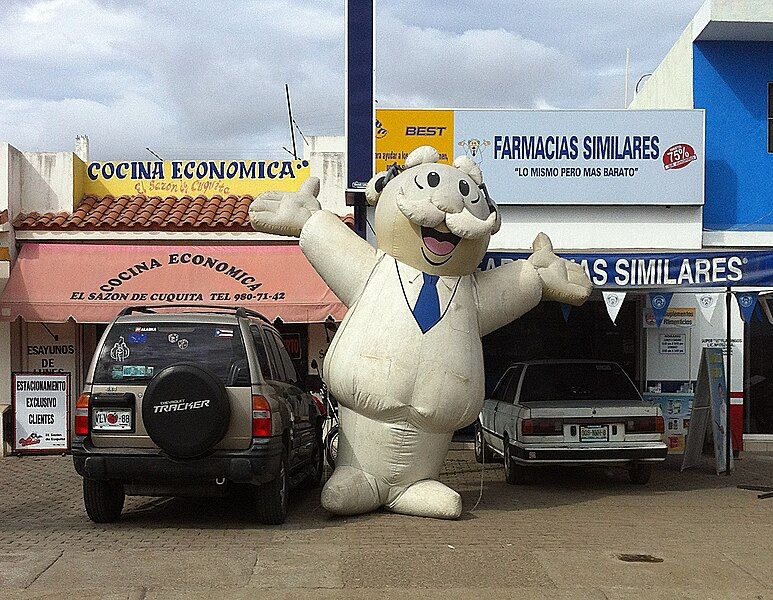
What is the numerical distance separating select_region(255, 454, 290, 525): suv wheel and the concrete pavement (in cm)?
14

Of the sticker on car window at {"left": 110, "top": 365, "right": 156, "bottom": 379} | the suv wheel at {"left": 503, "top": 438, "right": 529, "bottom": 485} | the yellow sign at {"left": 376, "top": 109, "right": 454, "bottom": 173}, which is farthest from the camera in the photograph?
the yellow sign at {"left": 376, "top": 109, "right": 454, "bottom": 173}

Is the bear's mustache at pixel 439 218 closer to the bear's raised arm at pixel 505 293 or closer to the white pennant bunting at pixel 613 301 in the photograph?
the bear's raised arm at pixel 505 293

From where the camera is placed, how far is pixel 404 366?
9.16 m

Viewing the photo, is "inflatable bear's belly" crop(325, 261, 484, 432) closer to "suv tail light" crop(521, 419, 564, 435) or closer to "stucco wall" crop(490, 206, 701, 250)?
"suv tail light" crop(521, 419, 564, 435)

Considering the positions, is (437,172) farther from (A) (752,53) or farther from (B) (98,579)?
(A) (752,53)

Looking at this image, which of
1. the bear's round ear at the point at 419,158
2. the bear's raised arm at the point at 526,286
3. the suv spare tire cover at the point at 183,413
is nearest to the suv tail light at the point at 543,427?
the bear's raised arm at the point at 526,286

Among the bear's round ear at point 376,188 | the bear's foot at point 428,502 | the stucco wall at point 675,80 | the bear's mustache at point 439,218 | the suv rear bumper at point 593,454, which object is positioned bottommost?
the bear's foot at point 428,502

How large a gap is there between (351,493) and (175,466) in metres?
1.79

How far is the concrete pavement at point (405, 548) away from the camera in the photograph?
6754 mm

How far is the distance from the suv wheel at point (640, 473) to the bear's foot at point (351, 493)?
13.1 feet

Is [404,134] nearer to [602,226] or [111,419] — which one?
[602,226]

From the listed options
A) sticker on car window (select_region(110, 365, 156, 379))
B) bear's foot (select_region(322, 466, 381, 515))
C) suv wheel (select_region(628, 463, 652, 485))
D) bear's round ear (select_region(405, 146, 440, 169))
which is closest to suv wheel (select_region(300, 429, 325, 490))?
bear's foot (select_region(322, 466, 381, 515))

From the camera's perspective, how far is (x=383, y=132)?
14914 mm

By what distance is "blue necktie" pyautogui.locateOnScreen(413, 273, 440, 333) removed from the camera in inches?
367
